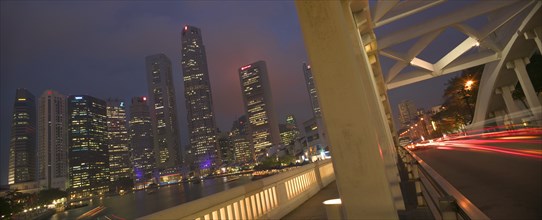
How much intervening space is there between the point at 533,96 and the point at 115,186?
21714cm

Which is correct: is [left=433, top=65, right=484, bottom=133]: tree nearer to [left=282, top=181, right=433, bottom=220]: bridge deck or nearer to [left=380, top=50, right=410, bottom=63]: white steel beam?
[left=380, top=50, right=410, bottom=63]: white steel beam

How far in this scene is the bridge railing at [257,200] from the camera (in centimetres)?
377

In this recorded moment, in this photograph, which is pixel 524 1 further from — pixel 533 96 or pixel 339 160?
pixel 339 160

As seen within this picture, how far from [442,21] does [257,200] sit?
20317 millimetres

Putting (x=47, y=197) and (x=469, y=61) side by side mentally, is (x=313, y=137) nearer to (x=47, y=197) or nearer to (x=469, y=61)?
(x=469, y=61)

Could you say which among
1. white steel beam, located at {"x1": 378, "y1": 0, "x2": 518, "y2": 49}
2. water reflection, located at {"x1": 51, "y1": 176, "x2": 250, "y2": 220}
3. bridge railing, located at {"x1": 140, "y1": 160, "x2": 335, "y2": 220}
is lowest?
water reflection, located at {"x1": 51, "y1": 176, "x2": 250, "y2": 220}

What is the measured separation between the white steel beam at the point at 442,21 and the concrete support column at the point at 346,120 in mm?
19535

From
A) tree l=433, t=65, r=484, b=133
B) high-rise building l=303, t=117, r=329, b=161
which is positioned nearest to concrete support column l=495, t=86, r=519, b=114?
tree l=433, t=65, r=484, b=133

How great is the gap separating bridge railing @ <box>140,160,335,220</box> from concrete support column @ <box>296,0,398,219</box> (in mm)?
1708

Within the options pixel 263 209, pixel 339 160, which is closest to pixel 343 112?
pixel 339 160

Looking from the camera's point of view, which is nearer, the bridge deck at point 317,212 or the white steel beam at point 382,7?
the bridge deck at point 317,212

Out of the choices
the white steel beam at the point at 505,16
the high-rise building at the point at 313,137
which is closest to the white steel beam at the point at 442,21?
the white steel beam at the point at 505,16

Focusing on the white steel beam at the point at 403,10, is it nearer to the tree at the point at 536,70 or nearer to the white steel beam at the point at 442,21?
the white steel beam at the point at 442,21

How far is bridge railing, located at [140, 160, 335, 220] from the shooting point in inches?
148
